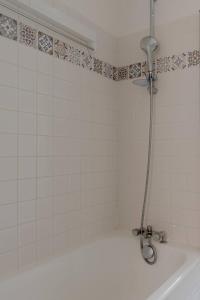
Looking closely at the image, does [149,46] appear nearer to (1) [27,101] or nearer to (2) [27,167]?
(1) [27,101]

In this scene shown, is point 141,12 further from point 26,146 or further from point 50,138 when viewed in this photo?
point 26,146

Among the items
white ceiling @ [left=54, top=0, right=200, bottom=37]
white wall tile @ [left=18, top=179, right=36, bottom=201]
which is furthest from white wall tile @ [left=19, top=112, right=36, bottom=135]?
white ceiling @ [left=54, top=0, right=200, bottom=37]

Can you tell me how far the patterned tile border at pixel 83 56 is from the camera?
1231mm

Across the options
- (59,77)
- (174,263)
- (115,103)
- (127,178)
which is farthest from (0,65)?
(174,263)

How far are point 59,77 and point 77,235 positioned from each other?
0.89m

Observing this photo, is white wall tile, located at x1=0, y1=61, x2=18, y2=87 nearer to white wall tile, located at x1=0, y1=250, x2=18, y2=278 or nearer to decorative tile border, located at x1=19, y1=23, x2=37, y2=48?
decorative tile border, located at x1=19, y1=23, x2=37, y2=48

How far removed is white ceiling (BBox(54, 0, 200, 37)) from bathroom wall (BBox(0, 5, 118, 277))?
0.27 metres

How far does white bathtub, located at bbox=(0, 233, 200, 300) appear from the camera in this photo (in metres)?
1.17

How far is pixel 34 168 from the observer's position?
1.31m

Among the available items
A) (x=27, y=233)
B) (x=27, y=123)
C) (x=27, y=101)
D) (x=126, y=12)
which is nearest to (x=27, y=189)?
(x=27, y=233)

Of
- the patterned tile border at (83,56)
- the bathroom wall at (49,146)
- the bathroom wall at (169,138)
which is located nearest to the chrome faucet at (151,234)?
the bathroom wall at (169,138)

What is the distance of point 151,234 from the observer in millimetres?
1658

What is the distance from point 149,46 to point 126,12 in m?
0.43

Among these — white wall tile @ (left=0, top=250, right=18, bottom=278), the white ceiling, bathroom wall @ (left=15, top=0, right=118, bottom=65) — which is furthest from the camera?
the white ceiling
